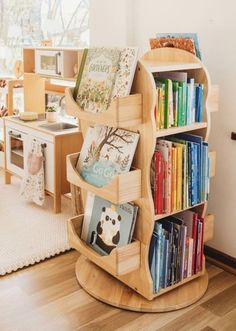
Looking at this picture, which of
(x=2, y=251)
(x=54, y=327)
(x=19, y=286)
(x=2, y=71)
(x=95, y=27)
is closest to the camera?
(x=54, y=327)

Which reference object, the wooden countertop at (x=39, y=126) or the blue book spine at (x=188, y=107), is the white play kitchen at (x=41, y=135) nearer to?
the wooden countertop at (x=39, y=126)

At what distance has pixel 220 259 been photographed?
2.77 meters

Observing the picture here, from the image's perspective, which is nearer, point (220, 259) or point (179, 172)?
point (179, 172)

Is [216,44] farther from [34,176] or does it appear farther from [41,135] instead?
[34,176]

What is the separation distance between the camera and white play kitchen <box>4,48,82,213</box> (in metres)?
3.42

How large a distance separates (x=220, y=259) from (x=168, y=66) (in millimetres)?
1233

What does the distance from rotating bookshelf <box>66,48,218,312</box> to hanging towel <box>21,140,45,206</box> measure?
3.23ft

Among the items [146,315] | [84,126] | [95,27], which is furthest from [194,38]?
[146,315]

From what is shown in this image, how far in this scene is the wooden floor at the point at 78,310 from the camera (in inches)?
85.4

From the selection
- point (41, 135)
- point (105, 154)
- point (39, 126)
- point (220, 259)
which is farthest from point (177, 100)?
point (39, 126)

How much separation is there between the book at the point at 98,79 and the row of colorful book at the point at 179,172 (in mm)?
341

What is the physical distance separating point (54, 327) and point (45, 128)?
5.79 ft

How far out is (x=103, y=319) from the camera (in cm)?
222

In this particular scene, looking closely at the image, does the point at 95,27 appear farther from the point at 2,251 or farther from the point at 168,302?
the point at 168,302
